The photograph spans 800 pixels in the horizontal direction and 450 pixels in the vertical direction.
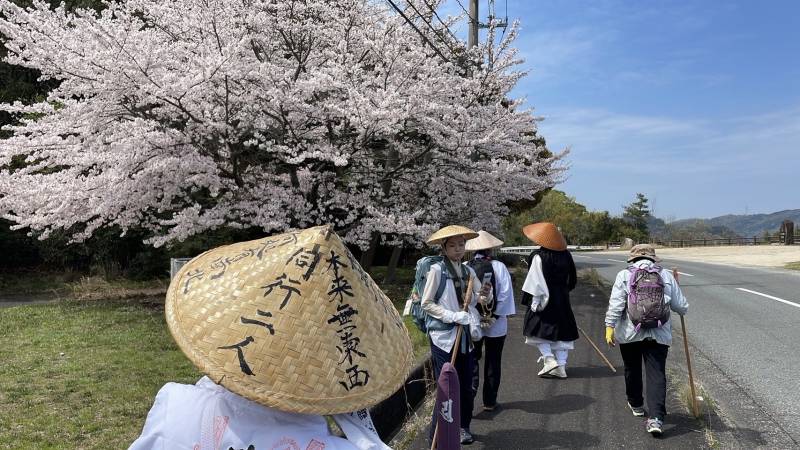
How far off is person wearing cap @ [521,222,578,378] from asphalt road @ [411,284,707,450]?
31 cm

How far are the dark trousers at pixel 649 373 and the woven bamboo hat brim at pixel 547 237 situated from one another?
5.66ft

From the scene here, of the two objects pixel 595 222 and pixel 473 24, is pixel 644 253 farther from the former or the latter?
pixel 595 222

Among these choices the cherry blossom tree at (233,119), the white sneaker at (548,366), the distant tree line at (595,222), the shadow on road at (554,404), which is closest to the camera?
the shadow on road at (554,404)

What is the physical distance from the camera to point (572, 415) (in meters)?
5.39

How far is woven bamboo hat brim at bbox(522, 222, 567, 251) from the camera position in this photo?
6.62 meters

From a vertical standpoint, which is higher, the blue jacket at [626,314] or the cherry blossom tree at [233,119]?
the cherry blossom tree at [233,119]

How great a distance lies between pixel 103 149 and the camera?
9.40 metres

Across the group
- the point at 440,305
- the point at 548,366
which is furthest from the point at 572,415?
the point at 440,305

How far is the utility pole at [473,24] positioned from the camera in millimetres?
12906

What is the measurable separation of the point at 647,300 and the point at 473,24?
31.2 ft

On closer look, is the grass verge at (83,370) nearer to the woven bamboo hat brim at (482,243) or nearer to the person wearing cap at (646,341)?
the woven bamboo hat brim at (482,243)

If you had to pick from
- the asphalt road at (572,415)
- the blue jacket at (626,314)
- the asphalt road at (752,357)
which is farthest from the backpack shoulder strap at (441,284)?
the asphalt road at (752,357)

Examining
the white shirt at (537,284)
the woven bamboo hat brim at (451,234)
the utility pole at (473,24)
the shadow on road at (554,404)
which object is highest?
the utility pole at (473,24)

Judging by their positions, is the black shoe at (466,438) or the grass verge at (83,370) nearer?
the grass verge at (83,370)
